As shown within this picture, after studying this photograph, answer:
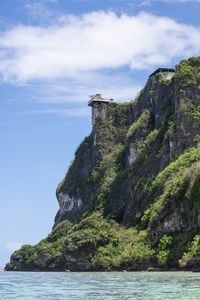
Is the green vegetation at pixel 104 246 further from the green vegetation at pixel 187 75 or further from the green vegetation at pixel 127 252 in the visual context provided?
the green vegetation at pixel 187 75

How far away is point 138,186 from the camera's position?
348 ft

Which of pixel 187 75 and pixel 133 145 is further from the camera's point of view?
pixel 133 145

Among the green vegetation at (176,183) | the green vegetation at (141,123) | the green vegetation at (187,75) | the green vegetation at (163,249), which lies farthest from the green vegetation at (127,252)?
the green vegetation at (141,123)

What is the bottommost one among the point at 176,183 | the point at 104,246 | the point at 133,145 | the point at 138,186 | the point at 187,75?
the point at 104,246

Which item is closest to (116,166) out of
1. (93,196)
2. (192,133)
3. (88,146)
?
(93,196)

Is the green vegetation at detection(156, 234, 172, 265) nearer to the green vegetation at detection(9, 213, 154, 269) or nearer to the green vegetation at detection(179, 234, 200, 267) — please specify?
the green vegetation at detection(9, 213, 154, 269)

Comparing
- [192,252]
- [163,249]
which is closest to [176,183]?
[163,249]

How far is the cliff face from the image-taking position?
7962 cm

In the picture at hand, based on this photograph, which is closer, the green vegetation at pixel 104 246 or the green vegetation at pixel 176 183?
the green vegetation at pixel 176 183

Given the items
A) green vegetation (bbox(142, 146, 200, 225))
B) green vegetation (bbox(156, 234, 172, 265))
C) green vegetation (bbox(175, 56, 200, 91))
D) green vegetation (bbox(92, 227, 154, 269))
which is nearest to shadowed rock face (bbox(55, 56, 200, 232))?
green vegetation (bbox(175, 56, 200, 91))

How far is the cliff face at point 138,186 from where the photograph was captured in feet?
261

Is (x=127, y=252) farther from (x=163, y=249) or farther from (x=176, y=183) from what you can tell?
(x=176, y=183)

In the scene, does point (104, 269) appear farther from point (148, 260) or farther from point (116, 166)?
point (116, 166)

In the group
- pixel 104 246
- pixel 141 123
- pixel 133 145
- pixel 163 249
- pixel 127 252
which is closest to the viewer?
pixel 163 249
